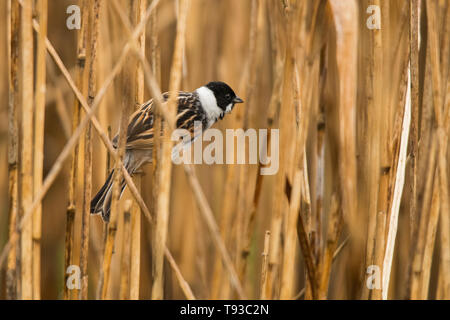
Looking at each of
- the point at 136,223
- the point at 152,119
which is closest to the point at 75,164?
the point at 136,223

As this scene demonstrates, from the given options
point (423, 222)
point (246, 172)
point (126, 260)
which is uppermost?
point (246, 172)

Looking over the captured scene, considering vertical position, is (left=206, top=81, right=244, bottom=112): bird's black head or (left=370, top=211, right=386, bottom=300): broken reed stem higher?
(left=206, top=81, right=244, bottom=112): bird's black head

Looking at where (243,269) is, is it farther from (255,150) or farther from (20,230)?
(20,230)

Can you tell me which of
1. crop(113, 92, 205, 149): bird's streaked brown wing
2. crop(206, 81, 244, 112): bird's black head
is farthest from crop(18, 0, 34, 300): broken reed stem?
crop(206, 81, 244, 112): bird's black head

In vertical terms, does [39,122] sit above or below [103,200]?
above

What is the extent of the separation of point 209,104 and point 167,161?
2.16ft

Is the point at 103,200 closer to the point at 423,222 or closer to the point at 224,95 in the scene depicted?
the point at 224,95

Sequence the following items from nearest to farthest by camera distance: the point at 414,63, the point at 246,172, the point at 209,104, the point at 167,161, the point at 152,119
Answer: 1. the point at 167,161
2. the point at 414,63
3. the point at 246,172
4. the point at 152,119
5. the point at 209,104

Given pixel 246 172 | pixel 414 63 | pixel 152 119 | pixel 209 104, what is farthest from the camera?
pixel 209 104

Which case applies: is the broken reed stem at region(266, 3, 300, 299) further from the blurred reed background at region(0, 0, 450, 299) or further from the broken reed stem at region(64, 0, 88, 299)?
the broken reed stem at region(64, 0, 88, 299)

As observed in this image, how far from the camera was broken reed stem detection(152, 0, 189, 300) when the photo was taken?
39.2 inches

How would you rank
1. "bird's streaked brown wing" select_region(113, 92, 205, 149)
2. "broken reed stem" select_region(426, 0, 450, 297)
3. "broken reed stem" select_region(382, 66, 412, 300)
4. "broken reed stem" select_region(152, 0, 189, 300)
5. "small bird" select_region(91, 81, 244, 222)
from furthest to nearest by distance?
"bird's streaked brown wing" select_region(113, 92, 205, 149) < "small bird" select_region(91, 81, 244, 222) < "broken reed stem" select_region(382, 66, 412, 300) < "broken reed stem" select_region(426, 0, 450, 297) < "broken reed stem" select_region(152, 0, 189, 300)

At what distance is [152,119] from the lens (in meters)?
1.51

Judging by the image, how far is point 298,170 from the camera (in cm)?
102
